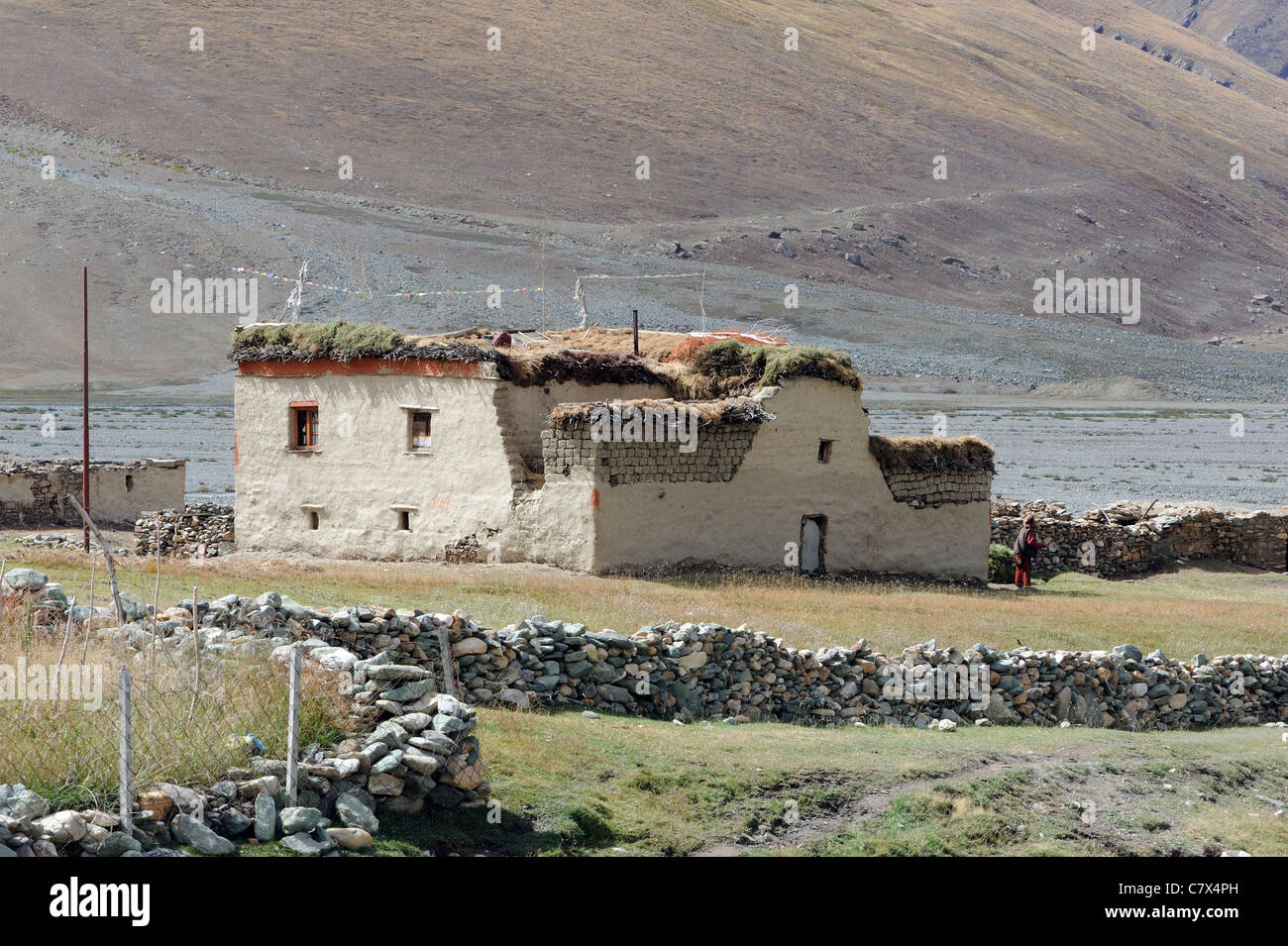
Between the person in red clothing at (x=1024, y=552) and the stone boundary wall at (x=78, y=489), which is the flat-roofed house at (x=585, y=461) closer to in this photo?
the person in red clothing at (x=1024, y=552)

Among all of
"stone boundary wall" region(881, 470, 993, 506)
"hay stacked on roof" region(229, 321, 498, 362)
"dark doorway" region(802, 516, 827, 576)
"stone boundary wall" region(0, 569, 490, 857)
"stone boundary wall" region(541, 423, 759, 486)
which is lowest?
"stone boundary wall" region(0, 569, 490, 857)

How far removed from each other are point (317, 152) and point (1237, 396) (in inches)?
3215

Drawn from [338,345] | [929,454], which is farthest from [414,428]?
[929,454]

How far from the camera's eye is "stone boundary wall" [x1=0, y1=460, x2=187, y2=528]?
3528 cm

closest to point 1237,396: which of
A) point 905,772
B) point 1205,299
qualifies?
point 1205,299

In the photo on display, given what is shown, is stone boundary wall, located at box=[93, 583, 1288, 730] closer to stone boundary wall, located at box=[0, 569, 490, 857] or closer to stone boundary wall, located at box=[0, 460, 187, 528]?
stone boundary wall, located at box=[0, 569, 490, 857]

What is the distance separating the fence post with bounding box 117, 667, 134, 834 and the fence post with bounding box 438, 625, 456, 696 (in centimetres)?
536

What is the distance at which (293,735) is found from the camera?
33.8ft

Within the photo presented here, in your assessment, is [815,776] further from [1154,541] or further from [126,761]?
[1154,541]

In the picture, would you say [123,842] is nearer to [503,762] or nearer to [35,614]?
[503,762]

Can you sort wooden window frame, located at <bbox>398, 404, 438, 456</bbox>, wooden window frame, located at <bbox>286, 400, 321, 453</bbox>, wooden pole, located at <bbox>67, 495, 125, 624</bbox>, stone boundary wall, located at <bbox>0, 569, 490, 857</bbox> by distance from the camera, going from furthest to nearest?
wooden window frame, located at <bbox>286, 400, 321, 453</bbox> < wooden window frame, located at <bbox>398, 404, 438, 456</bbox> < wooden pole, located at <bbox>67, 495, 125, 624</bbox> < stone boundary wall, located at <bbox>0, 569, 490, 857</bbox>

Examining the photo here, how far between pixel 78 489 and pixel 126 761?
28463mm

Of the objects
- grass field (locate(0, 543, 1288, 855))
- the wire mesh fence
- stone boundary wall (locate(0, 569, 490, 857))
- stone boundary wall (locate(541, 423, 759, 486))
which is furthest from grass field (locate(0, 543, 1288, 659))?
stone boundary wall (locate(0, 569, 490, 857))

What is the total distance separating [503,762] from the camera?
1251cm
